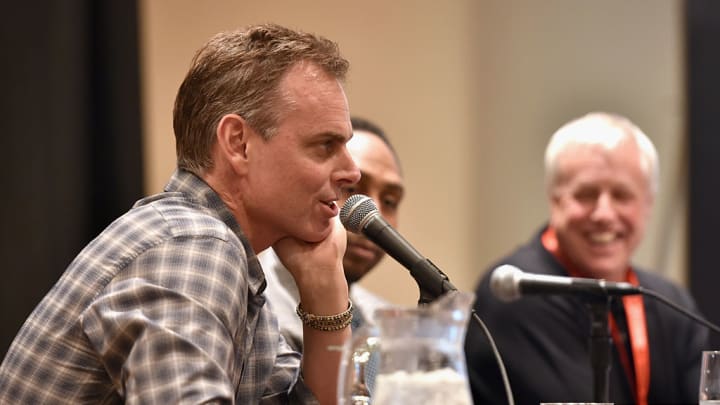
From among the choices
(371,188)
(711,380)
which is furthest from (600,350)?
(371,188)

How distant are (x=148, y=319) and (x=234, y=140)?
465 mm

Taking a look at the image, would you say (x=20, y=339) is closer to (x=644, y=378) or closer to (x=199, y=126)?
(x=199, y=126)

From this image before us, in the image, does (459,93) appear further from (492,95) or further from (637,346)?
(637,346)

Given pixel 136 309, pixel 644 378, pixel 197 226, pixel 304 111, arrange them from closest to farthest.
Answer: pixel 136 309 < pixel 197 226 < pixel 304 111 < pixel 644 378

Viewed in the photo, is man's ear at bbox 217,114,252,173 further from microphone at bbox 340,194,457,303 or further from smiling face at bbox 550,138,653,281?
smiling face at bbox 550,138,653,281

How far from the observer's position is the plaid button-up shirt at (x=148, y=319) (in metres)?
1.39

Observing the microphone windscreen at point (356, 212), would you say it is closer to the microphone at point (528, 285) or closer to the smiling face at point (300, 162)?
the smiling face at point (300, 162)

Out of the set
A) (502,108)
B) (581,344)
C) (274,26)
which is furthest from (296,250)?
(502,108)

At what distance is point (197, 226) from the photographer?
159 cm

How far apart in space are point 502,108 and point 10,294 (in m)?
2.26

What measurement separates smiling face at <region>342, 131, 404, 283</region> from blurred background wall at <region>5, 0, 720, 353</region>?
1019 millimetres

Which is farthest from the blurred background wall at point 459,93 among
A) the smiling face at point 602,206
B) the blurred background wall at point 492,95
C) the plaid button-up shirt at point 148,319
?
the plaid button-up shirt at point 148,319

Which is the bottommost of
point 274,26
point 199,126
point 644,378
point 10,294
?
point 644,378

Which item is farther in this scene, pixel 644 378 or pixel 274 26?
pixel 644 378
